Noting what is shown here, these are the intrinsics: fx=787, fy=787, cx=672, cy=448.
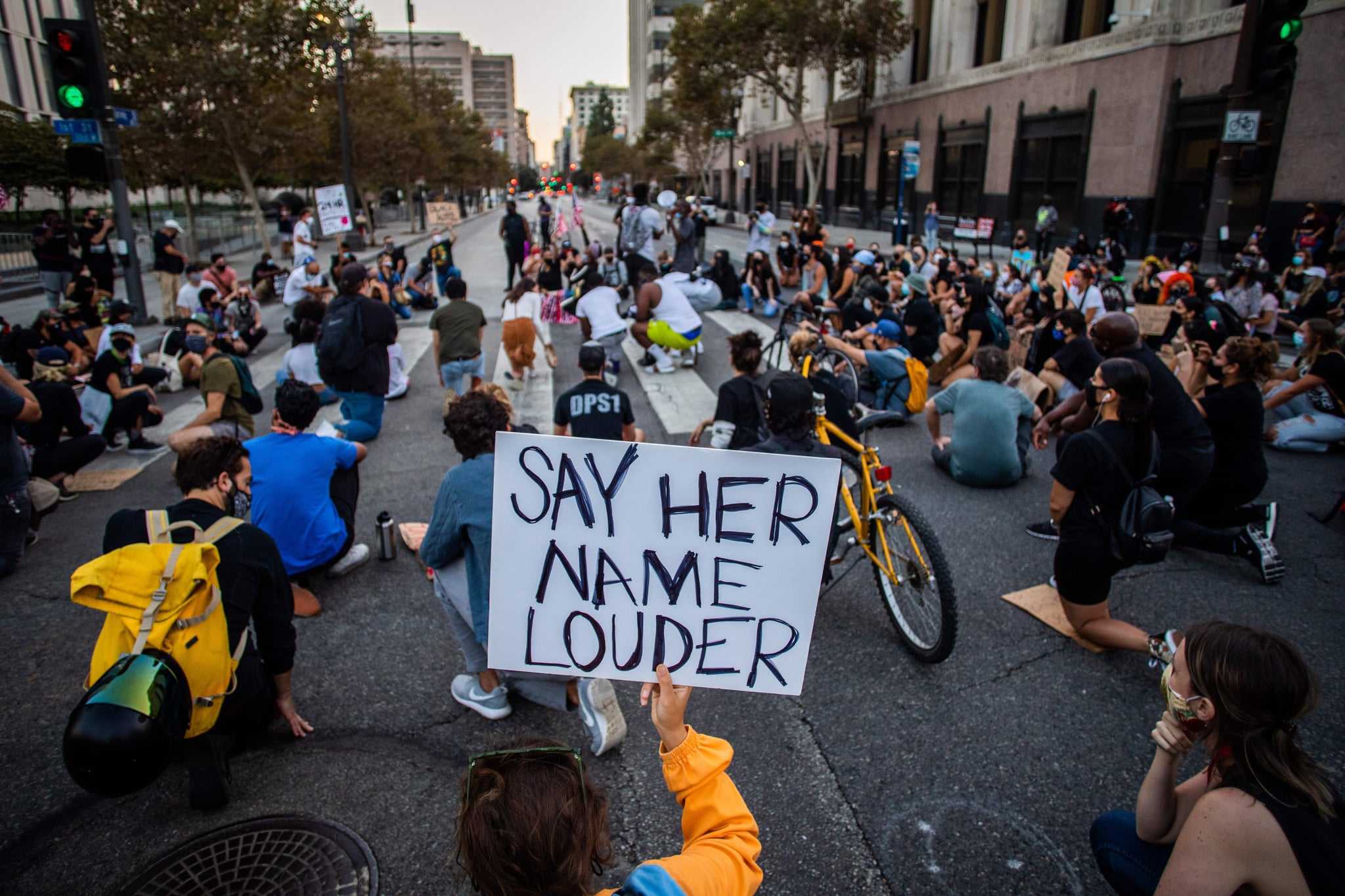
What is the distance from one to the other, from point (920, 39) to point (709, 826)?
122 ft

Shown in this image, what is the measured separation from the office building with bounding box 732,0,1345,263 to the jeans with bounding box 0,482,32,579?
41.1 ft

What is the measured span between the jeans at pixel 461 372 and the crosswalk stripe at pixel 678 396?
203 centimetres

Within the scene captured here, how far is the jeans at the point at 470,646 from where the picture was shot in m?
3.53

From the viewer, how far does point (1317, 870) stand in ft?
5.60

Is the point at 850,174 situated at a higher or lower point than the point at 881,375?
higher

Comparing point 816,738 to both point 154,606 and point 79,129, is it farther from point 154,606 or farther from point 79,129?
point 79,129

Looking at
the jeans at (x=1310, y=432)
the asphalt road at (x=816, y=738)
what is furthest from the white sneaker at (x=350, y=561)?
the jeans at (x=1310, y=432)

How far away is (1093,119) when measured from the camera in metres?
22.4

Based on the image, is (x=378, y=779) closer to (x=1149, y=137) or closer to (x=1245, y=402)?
(x=1245, y=402)

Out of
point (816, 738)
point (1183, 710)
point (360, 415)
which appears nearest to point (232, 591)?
point (816, 738)

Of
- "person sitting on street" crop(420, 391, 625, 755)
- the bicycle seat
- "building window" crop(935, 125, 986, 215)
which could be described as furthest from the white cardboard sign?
"building window" crop(935, 125, 986, 215)

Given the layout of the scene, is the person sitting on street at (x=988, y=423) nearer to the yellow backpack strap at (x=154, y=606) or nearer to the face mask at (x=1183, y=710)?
the face mask at (x=1183, y=710)

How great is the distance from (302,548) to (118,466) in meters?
4.04

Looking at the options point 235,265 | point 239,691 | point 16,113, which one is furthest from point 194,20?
point 239,691
